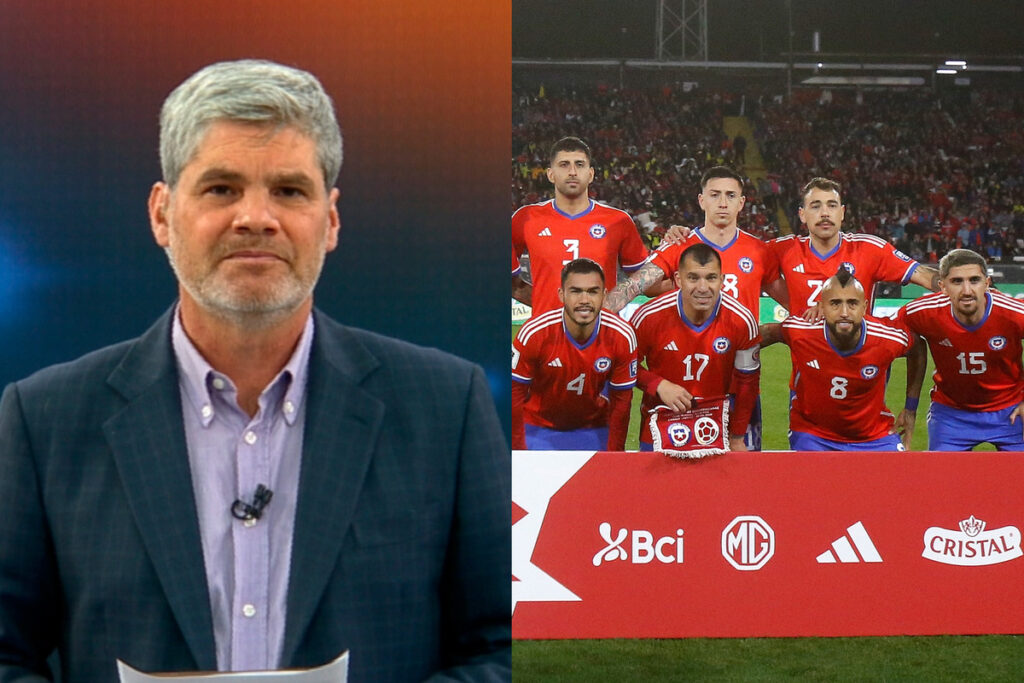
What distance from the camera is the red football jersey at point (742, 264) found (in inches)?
197

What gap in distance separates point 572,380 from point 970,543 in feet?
6.07

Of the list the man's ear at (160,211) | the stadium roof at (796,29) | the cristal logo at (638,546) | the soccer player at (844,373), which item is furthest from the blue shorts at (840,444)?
the man's ear at (160,211)

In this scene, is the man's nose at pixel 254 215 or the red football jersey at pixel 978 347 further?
the red football jersey at pixel 978 347

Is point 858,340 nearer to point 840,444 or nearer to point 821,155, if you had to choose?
point 840,444

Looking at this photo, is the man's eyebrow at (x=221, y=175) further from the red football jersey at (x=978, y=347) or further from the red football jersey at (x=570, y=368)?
the red football jersey at (x=978, y=347)

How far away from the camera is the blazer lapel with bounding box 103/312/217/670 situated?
1.93 m

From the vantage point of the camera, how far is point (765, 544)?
190 inches

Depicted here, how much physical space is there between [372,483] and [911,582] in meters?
3.54

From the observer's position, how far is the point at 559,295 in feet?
16.3

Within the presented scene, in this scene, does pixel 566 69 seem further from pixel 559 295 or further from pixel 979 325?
pixel 979 325

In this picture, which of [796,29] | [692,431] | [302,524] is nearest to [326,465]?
[302,524]

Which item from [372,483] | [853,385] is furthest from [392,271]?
[853,385]

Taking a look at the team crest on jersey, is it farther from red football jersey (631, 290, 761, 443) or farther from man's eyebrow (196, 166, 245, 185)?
man's eyebrow (196, 166, 245, 185)

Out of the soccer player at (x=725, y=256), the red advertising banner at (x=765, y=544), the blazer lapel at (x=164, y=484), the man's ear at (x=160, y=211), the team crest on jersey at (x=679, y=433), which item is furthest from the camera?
the soccer player at (x=725, y=256)
